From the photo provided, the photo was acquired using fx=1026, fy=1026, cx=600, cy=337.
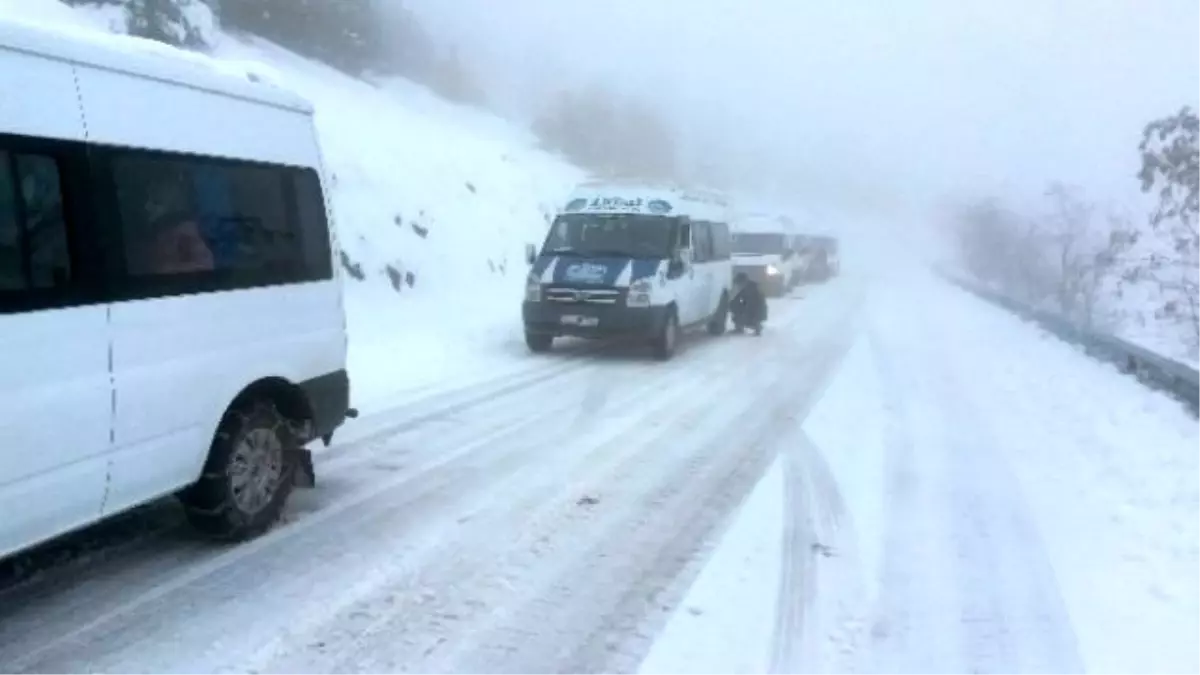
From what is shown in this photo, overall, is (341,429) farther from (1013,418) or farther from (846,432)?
(1013,418)

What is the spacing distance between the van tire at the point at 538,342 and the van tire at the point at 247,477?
29.9ft

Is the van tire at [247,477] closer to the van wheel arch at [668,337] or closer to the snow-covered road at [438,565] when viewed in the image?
the snow-covered road at [438,565]

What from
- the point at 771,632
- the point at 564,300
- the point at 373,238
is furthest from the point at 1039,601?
the point at 373,238

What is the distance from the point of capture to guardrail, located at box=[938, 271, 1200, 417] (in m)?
11.1

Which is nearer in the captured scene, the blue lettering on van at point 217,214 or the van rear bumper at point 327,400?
the blue lettering on van at point 217,214

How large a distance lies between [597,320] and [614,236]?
65.1 inches

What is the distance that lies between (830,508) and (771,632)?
2355 millimetres

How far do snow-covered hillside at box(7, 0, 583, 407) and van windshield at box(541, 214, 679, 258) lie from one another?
6.21 ft

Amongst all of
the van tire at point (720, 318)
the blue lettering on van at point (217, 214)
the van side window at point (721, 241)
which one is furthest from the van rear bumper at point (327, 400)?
the van tire at point (720, 318)

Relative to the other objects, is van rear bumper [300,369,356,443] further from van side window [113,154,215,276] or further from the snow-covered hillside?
the snow-covered hillside

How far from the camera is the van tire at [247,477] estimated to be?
5863mm

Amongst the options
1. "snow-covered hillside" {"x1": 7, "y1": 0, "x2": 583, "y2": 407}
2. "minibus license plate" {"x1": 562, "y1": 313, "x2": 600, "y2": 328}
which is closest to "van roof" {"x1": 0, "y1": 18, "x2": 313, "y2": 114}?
"snow-covered hillside" {"x1": 7, "y1": 0, "x2": 583, "y2": 407}

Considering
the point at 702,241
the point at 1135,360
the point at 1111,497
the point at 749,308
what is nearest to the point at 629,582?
the point at 1111,497

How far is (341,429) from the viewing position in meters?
9.52
